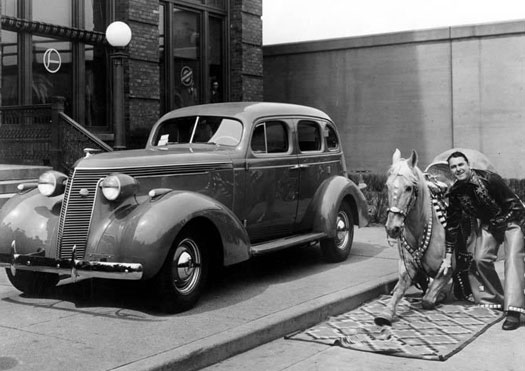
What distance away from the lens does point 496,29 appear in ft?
50.6

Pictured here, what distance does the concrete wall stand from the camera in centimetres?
1537

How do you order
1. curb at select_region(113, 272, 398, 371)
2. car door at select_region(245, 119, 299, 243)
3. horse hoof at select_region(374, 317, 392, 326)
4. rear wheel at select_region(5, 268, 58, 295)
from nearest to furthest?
curb at select_region(113, 272, 398, 371), horse hoof at select_region(374, 317, 392, 326), rear wheel at select_region(5, 268, 58, 295), car door at select_region(245, 119, 299, 243)

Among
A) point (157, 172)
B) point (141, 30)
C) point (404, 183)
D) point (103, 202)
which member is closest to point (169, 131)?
point (157, 172)

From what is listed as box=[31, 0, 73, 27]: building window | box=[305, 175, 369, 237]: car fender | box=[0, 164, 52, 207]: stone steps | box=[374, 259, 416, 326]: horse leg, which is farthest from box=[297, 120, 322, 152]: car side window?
box=[31, 0, 73, 27]: building window

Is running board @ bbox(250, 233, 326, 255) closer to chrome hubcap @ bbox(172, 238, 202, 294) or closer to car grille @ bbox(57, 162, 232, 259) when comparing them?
chrome hubcap @ bbox(172, 238, 202, 294)

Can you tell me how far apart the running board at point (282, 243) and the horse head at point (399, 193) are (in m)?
1.65

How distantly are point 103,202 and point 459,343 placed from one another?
3.26m

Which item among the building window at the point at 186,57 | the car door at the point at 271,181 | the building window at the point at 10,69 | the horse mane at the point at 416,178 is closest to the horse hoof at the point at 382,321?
the horse mane at the point at 416,178

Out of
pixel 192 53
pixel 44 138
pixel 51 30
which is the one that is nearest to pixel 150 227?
pixel 44 138

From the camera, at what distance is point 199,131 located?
7.48 metres

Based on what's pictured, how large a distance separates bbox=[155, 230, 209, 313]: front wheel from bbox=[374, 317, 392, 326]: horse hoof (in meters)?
1.63

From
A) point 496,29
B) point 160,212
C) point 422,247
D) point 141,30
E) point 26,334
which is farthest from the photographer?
point 496,29

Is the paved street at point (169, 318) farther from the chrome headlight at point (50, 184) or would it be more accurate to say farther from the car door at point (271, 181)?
the chrome headlight at point (50, 184)

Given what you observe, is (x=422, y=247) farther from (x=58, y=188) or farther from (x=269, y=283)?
(x=58, y=188)
